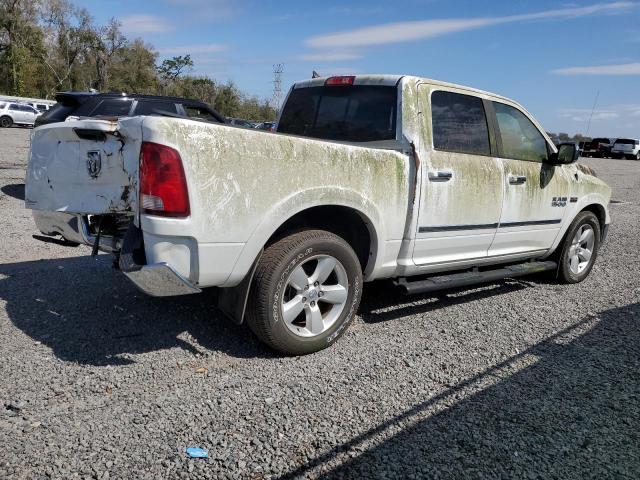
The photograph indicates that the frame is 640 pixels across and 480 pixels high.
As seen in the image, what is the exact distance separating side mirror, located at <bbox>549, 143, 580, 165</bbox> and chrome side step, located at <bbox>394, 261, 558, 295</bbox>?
1040 millimetres

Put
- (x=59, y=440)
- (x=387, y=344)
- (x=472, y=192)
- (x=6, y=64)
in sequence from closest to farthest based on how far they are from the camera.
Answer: (x=59, y=440) → (x=387, y=344) → (x=472, y=192) → (x=6, y=64)

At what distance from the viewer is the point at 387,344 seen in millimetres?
4074

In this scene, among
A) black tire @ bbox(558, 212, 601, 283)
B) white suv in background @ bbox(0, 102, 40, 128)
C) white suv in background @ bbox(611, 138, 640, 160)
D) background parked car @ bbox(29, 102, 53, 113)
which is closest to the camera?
black tire @ bbox(558, 212, 601, 283)

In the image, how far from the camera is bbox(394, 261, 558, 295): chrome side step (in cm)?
430

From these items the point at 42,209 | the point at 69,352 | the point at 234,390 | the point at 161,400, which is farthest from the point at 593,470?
the point at 42,209

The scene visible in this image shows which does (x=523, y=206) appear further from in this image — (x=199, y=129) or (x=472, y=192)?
(x=199, y=129)

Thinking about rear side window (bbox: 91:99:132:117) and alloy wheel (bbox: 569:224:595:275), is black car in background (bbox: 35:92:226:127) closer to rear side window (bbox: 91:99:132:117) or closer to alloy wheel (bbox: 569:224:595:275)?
rear side window (bbox: 91:99:132:117)

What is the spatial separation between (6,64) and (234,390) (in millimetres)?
63641

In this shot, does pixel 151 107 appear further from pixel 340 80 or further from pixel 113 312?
pixel 113 312

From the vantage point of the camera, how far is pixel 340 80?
4.70 m

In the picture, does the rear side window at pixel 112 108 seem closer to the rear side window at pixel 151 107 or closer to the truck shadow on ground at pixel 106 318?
the rear side window at pixel 151 107

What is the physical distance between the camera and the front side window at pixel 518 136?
4996mm

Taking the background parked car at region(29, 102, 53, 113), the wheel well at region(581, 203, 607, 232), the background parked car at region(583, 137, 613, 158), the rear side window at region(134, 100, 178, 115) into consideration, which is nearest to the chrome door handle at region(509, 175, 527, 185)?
the wheel well at region(581, 203, 607, 232)

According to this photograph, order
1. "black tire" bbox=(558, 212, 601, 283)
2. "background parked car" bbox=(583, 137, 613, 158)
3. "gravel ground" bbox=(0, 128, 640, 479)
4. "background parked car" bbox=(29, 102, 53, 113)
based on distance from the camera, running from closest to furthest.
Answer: "gravel ground" bbox=(0, 128, 640, 479), "black tire" bbox=(558, 212, 601, 283), "background parked car" bbox=(29, 102, 53, 113), "background parked car" bbox=(583, 137, 613, 158)
